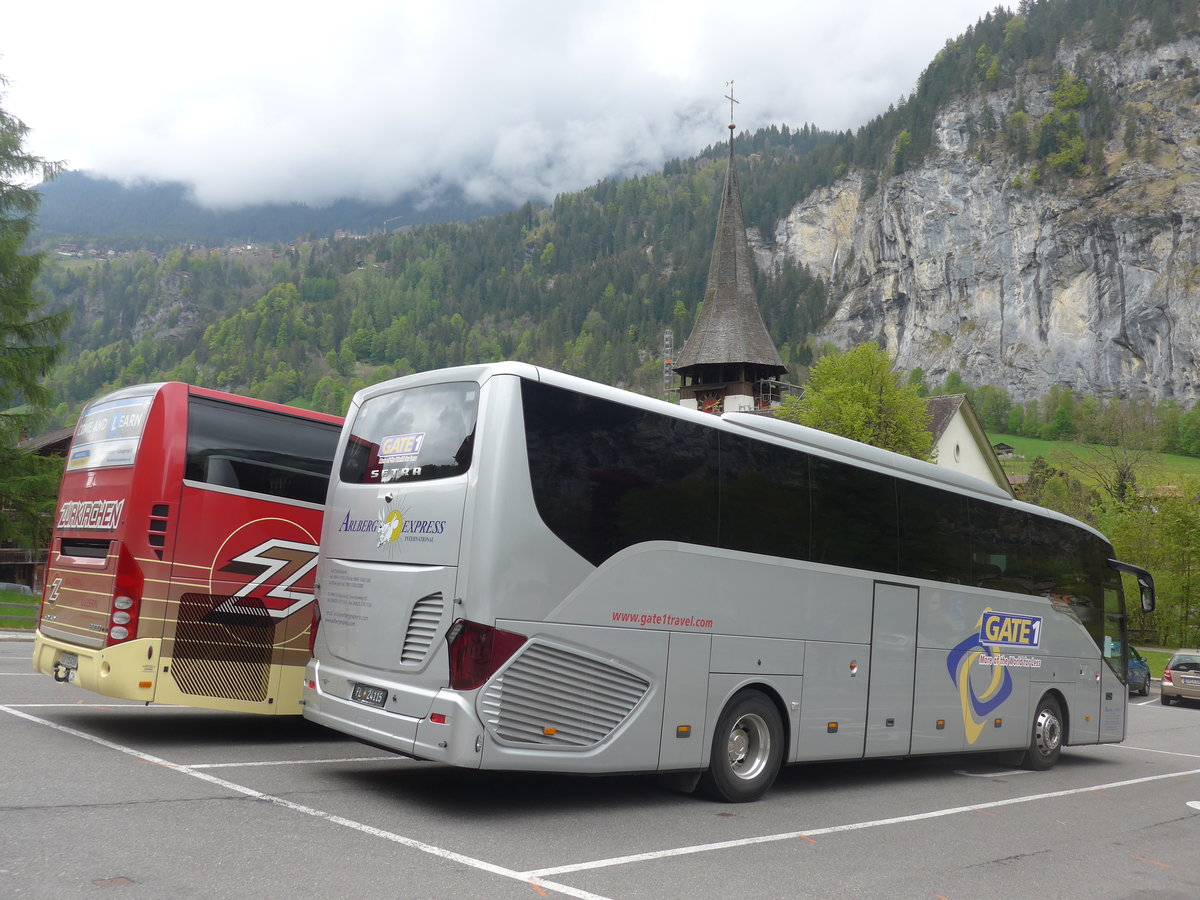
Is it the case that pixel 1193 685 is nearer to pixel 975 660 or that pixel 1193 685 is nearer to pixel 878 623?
pixel 975 660

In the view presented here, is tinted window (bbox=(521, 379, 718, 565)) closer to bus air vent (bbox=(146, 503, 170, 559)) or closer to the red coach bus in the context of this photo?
the red coach bus

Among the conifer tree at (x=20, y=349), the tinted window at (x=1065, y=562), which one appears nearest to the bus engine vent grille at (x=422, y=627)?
the tinted window at (x=1065, y=562)

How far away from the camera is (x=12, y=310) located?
25.5 metres

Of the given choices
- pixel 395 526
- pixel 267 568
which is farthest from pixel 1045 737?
pixel 267 568

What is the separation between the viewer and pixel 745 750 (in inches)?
357

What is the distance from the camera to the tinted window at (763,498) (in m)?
8.95

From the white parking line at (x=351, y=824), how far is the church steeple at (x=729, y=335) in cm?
5700

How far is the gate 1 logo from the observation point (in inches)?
371

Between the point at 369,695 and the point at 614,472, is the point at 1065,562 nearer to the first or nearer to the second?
the point at 614,472

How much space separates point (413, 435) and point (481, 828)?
296 cm

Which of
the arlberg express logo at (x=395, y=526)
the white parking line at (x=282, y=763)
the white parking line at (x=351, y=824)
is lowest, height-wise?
the white parking line at (x=282, y=763)

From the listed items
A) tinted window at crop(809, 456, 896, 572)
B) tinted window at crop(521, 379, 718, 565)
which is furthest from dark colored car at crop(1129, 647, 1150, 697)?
tinted window at crop(521, 379, 718, 565)

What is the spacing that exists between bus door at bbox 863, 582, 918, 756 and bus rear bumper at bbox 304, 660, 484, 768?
487cm

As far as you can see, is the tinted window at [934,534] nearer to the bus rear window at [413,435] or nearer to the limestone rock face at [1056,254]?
Result: the bus rear window at [413,435]
